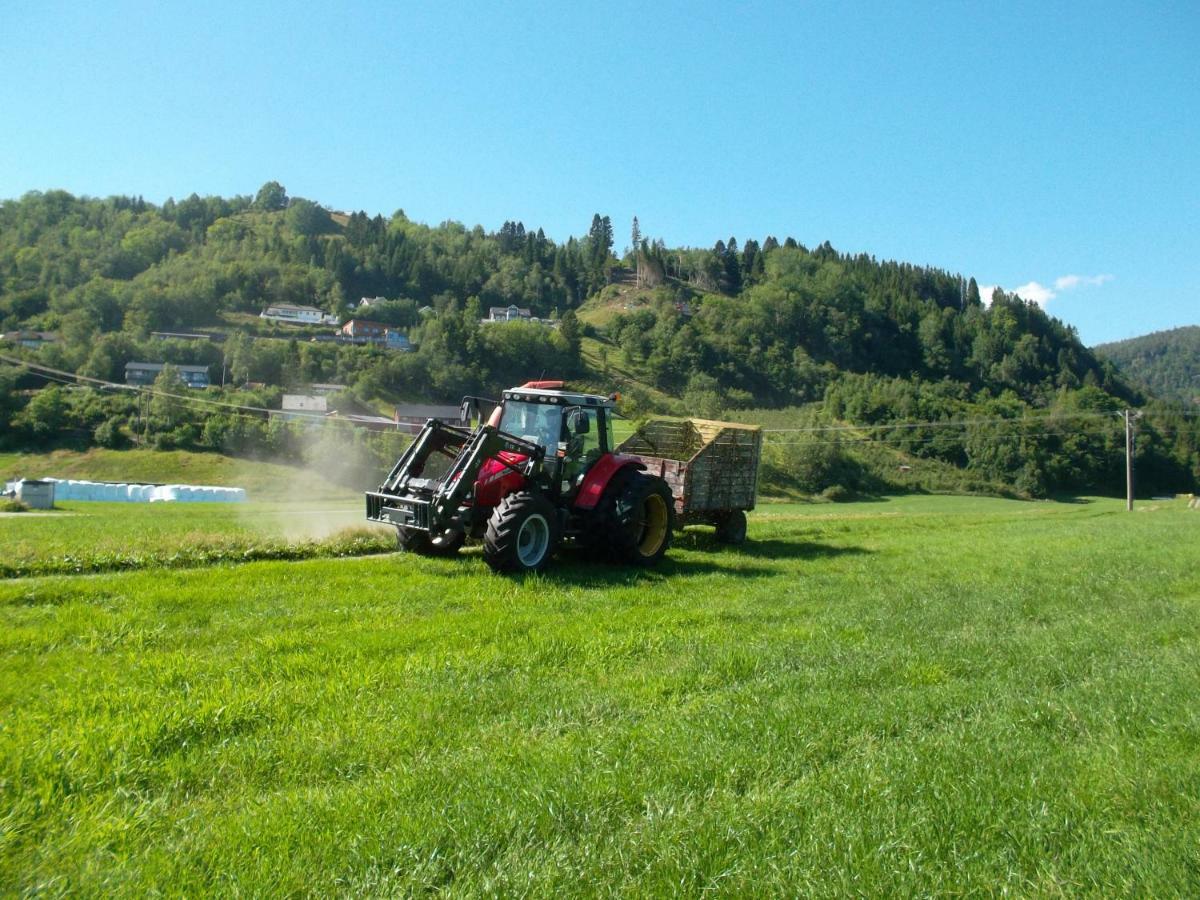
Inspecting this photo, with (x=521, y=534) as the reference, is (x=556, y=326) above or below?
above

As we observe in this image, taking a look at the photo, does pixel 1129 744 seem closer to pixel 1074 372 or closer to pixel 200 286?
pixel 200 286

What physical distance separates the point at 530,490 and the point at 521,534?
0.95 metres

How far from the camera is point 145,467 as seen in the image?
187 ft

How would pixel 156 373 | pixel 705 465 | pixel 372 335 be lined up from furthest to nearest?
pixel 372 335, pixel 156 373, pixel 705 465

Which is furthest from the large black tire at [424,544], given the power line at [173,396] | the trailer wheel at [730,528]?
the power line at [173,396]

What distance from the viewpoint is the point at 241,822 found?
3.64m

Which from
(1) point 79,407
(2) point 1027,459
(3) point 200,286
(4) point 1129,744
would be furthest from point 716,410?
(4) point 1129,744

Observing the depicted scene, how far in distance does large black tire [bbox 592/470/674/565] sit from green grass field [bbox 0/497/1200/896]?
279cm

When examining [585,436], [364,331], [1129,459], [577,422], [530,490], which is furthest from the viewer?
[364,331]

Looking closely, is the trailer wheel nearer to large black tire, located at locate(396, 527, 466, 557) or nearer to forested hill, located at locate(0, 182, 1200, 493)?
large black tire, located at locate(396, 527, 466, 557)

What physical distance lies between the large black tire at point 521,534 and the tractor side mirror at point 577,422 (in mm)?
1336

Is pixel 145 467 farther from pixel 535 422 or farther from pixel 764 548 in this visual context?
pixel 535 422

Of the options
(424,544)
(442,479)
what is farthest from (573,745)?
(424,544)

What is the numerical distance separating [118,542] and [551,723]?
9244 millimetres
